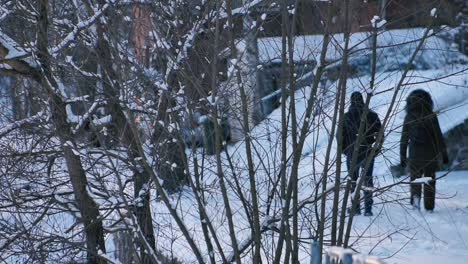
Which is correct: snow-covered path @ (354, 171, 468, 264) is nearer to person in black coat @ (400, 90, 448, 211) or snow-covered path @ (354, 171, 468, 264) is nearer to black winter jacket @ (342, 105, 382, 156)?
person in black coat @ (400, 90, 448, 211)

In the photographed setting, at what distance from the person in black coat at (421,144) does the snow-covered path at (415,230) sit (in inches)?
5.8

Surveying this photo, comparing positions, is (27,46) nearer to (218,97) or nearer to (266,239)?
(218,97)

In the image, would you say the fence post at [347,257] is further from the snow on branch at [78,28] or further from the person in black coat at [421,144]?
the snow on branch at [78,28]

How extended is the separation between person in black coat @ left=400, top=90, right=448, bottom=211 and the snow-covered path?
0.15 metres

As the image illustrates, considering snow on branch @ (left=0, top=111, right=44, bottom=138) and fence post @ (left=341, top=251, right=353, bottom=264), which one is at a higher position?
snow on branch @ (left=0, top=111, right=44, bottom=138)

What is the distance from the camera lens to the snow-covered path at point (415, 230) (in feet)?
22.4

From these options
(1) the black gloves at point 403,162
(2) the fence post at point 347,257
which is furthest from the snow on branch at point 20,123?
(2) the fence post at point 347,257

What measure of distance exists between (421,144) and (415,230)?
2264 millimetres

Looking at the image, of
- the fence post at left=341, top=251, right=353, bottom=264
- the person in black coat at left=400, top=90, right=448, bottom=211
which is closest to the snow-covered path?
the person in black coat at left=400, top=90, right=448, bottom=211

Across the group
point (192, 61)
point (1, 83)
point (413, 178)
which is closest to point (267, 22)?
point (192, 61)

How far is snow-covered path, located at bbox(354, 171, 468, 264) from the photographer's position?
6.83 m

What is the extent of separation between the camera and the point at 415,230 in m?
8.39

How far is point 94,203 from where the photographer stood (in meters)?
7.92

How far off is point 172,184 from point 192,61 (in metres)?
1.10
